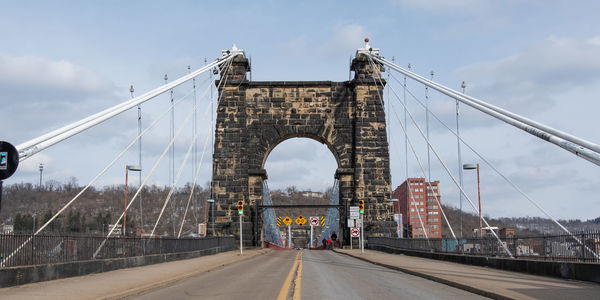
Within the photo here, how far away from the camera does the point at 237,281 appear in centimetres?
1288

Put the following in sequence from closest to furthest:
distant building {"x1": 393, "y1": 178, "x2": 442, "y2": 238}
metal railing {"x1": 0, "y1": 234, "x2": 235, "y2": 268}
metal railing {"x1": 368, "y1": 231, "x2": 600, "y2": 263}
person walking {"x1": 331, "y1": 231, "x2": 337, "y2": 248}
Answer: metal railing {"x1": 0, "y1": 234, "x2": 235, "y2": 268}, metal railing {"x1": 368, "y1": 231, "x2": 600, "y2": 263}, person walking {"x1": 331, "y1": 231, "x2": 337, "y2": 248}, distant building {"x1": 393, "y1": 178, "x2": 442, "y2": 238}

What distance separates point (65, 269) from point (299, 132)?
85.5ft

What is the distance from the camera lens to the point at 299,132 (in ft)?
125

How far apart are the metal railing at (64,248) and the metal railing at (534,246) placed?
10.1 m

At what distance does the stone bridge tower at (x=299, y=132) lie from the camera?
36.6m

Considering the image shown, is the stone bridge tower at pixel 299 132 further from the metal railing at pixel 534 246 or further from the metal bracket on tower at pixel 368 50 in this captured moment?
the metal railing at pixel 534 246

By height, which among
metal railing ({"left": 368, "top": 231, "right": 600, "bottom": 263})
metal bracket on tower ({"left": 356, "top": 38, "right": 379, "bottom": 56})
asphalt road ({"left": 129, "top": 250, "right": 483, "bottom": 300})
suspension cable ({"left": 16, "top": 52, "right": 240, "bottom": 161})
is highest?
metal bracket on tower ({"left": 356, "top": 38, "right": 379, "bottom": 56})

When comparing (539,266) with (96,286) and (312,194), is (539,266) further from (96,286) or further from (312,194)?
(312,194)

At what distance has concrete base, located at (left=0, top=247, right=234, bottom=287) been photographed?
1053 centimetres

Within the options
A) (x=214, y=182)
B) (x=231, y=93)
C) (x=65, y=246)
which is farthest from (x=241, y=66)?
(x=65, y=246)

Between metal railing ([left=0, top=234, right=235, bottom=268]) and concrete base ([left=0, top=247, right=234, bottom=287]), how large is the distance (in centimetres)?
18

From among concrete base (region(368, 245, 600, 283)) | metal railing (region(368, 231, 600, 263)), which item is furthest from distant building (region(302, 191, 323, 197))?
concrete base (region(368, 245, 600, 283))

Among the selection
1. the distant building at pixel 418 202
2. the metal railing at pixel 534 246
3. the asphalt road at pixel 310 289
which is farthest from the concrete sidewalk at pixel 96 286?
the distant building at pixel 418 202

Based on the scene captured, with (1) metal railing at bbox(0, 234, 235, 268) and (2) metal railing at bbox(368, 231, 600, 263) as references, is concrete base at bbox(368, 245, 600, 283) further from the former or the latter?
(1) metal railing at bbox(0, 234, 235, 268)
